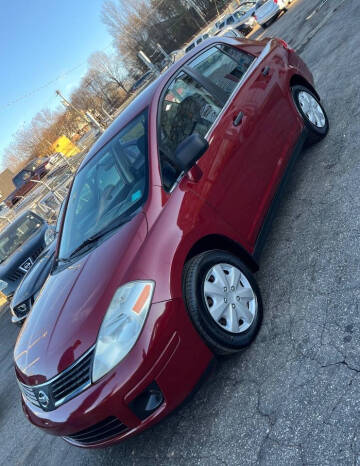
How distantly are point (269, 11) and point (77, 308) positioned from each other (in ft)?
67.4

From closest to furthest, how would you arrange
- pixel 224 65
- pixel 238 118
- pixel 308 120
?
pixel 238 118 < pixel 224 65 < pixel 308 120

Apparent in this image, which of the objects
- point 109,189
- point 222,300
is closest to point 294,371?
point 222,300

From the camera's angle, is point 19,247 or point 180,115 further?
point 19,247

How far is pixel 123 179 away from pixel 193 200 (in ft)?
2.18

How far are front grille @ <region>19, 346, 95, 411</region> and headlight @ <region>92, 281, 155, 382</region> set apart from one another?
2.4 inches

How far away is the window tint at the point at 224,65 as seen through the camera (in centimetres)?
356

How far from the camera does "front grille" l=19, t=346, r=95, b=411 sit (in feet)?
7.25

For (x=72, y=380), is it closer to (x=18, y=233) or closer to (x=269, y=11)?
(x=18, y=233)

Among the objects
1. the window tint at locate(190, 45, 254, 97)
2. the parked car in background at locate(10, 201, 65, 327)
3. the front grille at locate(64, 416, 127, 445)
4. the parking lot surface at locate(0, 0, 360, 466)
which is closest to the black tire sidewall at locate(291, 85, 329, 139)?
the parking lot surface at locate(0, 0, 360, 466)

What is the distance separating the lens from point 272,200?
3412 millimetres

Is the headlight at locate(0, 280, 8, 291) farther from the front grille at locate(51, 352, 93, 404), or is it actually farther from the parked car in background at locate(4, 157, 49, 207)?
the parked car in background at locate(4, 157, 49, 207)

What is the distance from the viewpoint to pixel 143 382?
2.18 metres

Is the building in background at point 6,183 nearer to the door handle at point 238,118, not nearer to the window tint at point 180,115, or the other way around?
the window tint at point 180,115

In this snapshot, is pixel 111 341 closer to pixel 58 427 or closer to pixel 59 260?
pixel 58 427
